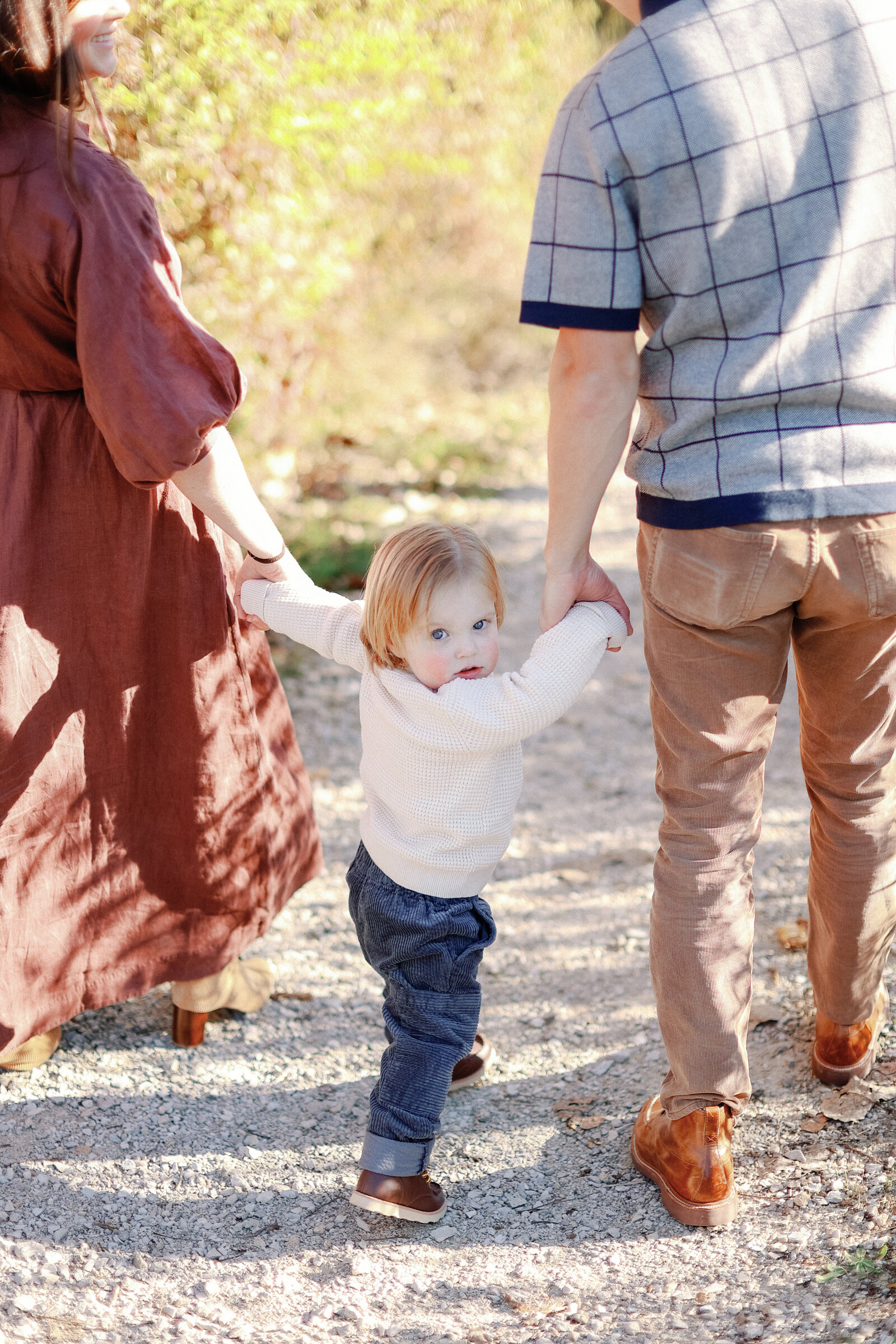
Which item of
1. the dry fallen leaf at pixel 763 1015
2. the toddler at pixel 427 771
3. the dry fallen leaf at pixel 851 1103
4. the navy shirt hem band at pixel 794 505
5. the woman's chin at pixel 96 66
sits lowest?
the dry fallen leaf at pixel 763 1015

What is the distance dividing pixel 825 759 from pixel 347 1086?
1197 millimetres

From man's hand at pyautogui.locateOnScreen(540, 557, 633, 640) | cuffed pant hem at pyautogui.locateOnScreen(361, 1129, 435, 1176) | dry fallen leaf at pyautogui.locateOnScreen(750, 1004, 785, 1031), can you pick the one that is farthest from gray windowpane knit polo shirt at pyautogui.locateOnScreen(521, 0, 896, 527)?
dry fallen leaf at pyautogui.locateOnScreen(750, 1004, 785, 1031)

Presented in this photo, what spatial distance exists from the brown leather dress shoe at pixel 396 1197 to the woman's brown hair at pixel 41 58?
167 cm

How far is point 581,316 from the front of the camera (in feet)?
5.51

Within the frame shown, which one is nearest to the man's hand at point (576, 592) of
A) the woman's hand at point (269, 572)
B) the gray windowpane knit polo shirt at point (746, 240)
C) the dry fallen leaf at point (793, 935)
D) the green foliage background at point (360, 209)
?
the gray windowpane knit polo shirt at point (746, 240)

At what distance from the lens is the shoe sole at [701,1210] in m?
1.98

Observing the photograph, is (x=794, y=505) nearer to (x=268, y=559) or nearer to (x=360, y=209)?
(x=268, y=559)

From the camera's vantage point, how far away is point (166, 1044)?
8.42ft

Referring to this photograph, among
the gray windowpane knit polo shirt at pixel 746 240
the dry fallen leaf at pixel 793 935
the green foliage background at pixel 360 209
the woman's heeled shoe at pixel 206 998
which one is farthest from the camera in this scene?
the green foliage background at pixel 360 209

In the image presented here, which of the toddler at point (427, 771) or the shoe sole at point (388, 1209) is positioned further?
the shoe sole at point (388, 1209)

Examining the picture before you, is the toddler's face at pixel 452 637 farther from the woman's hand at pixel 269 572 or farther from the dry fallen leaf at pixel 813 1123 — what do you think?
the dry fallen leaf at pixel 813 1123

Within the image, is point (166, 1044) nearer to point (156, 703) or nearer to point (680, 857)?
point (156, 703)

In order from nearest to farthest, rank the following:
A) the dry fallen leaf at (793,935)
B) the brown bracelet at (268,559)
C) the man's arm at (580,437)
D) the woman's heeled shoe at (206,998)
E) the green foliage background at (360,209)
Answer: the man's arm at (580,437), the brown bracelet at (268,559), the woman's heeled shoe at (206,998), the dry fallen leaf at (793,935), the green foliage background at (360,209)

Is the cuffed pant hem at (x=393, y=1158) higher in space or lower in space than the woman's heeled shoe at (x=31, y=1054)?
higher
